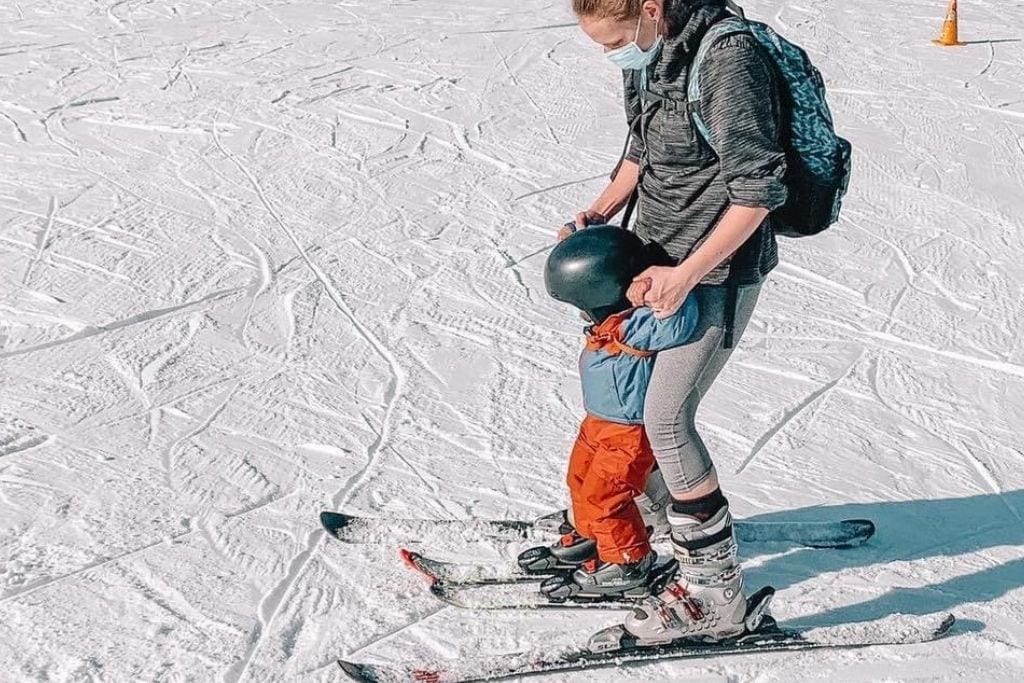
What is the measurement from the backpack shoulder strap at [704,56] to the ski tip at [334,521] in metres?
1.61

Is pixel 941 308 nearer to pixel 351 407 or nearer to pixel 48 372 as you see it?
pixel 351 407

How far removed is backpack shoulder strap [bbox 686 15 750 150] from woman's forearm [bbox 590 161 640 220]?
0.51 metres

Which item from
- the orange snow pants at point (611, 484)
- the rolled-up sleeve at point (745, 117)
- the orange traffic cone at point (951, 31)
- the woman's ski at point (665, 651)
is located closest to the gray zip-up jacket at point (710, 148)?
the rolled-up sleeve at point (745, 117)

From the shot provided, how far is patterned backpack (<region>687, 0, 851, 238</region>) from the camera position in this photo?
2.58m

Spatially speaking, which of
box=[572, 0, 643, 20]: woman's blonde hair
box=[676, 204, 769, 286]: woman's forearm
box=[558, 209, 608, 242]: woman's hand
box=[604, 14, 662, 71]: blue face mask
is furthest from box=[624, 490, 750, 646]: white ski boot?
box=[572, 0, 643, 20]: woman's blonde hair

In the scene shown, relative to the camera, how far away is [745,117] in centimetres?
253

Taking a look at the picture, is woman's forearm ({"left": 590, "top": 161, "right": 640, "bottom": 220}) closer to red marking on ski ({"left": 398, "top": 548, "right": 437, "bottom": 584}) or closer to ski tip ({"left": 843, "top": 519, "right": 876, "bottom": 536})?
red marking on ski ({"left": 398, "top": 548, "right": 437, "bottom": 584})

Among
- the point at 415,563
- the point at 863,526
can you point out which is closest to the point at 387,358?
the point at 415,563

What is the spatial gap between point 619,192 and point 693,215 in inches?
16.4

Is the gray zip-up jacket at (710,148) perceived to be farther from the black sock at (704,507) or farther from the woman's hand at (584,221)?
the black sock at (704,507)

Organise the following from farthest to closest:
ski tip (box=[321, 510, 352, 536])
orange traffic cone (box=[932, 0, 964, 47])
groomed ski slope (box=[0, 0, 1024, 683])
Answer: orange traffic cone (box=[932, 0, 964, 47]), ski tip (box=[321, 510, 352, 536]), groomed ski slope (box=[0, 0, 1024, 683])

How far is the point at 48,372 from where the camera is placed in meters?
4.57

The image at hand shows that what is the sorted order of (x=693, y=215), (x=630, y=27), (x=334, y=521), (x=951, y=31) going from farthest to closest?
(x=951, y=31) → (x=334, y=521) → (x=693, y=215) → (x=630, y=27)

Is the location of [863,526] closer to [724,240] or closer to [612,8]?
[724,240]
